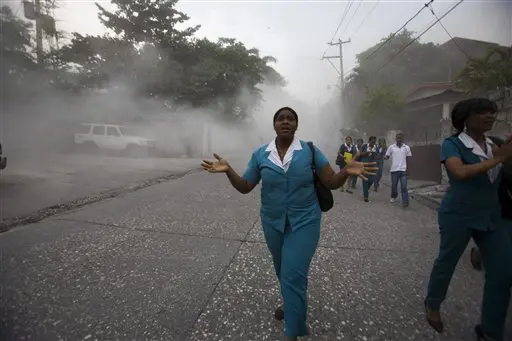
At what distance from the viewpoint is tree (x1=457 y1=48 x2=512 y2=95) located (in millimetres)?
8086

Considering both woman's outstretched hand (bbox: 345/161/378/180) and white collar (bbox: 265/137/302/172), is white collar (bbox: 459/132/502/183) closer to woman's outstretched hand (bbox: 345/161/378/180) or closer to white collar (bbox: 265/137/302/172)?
woman's outstretched hand (bbox: 345/161/378/180)

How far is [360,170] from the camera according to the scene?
192 centimetres

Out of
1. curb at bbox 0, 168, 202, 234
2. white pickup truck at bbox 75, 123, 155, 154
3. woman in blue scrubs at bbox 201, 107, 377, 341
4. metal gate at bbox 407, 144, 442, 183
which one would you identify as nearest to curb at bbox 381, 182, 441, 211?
metal gate at bbox 407, 144, 442, 183

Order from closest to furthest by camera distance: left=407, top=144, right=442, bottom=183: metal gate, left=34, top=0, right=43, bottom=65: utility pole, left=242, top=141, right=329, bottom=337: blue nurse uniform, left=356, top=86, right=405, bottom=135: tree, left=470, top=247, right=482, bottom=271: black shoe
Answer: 1. left=242, top=141, right=329, bottom=337: blue nurse uniform
2. left=470, top=247, right=482, bottom=271: black shoe
3. left=407, top=144, right=442, bottom=183: metal gate
4. left=34, top=0, right=43, bottom=65: utility pole
5. left=356, top=86, right=405, bottom=135: tree

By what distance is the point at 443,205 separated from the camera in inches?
85.4

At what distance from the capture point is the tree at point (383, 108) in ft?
59.9

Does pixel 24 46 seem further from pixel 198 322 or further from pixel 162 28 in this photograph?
pixel 198 322

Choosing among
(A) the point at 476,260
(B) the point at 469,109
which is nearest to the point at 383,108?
(A) the point at 476,260

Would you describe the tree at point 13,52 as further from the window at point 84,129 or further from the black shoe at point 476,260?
the black shoe at point 476,260

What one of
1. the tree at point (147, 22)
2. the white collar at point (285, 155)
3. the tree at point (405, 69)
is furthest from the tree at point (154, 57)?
the white collar at point (285, 155)

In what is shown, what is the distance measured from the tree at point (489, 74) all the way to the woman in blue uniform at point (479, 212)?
7805 millimetres

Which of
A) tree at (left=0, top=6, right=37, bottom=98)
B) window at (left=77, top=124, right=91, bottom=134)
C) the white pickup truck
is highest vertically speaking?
tree at (left=0, top=6, right=37, bottom=98)

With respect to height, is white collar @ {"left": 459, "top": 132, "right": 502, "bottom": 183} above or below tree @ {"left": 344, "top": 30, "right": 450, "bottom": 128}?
below

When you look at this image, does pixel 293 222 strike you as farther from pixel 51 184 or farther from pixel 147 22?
pixel 147 22
